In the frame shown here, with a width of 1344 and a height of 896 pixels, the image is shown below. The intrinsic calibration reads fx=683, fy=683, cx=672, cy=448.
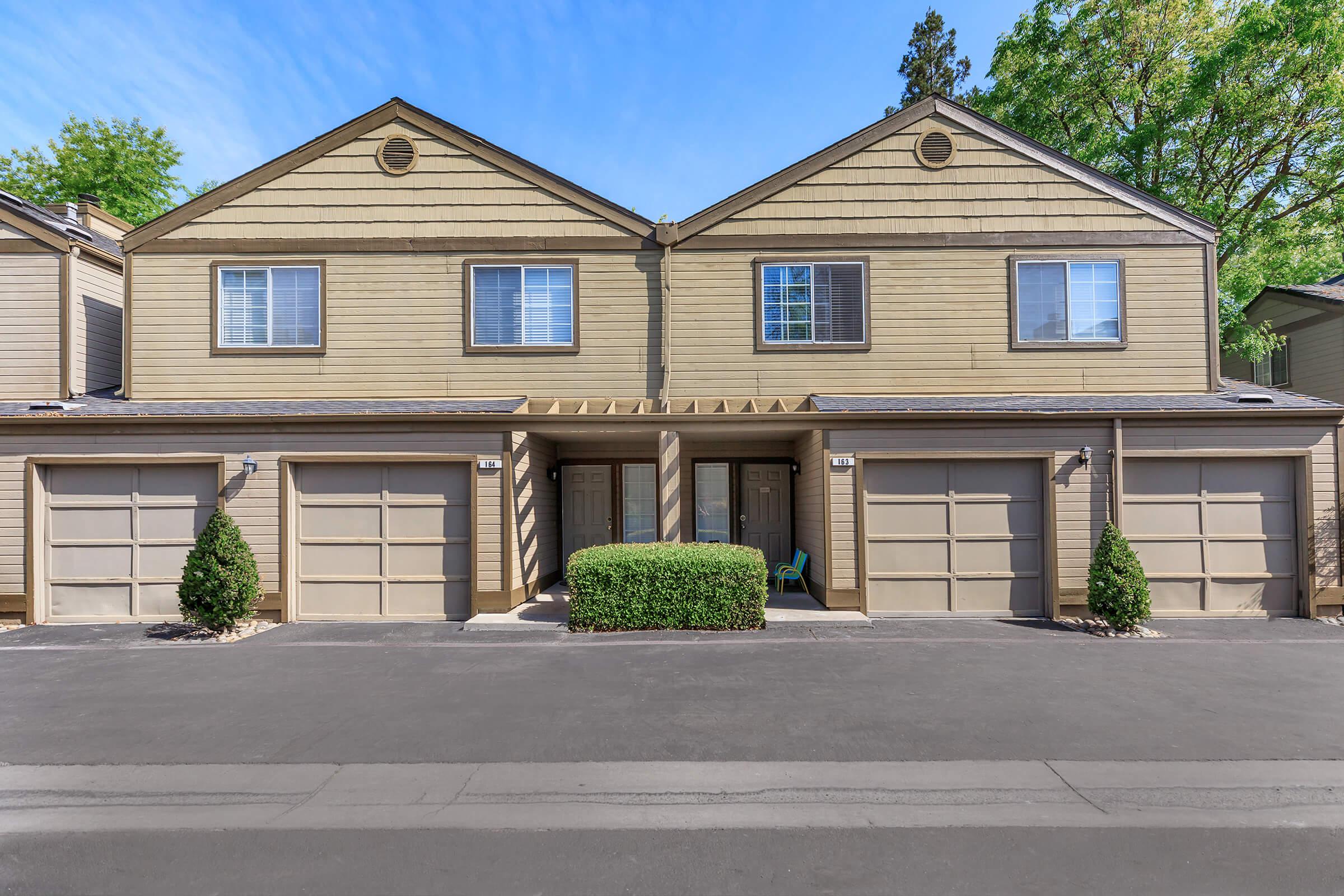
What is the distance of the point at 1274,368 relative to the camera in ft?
57.6

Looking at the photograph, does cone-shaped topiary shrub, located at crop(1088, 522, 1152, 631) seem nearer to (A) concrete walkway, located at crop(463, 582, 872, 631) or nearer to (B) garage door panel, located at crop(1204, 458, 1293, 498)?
(B) garage door panel, located at crop(1204, 458, 1293, 498)

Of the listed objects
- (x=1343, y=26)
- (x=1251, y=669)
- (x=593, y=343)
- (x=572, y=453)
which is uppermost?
(x=1343, y=26)

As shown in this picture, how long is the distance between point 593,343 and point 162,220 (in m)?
7.17

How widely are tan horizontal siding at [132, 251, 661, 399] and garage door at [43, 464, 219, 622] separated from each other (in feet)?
5.78

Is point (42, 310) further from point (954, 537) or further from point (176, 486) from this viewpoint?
point (954, 537)

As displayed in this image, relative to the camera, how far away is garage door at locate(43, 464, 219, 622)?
956 cm

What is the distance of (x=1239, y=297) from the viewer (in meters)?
17.2

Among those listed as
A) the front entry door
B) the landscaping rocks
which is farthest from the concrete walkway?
the landscaping rocks

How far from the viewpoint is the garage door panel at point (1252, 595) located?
30.9ft

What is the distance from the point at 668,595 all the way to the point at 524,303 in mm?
5295

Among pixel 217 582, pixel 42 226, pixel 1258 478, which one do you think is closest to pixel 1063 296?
pixel 1258 478

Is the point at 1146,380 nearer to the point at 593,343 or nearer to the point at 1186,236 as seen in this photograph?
the point at 1186,236

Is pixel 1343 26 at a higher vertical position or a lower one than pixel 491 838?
higher

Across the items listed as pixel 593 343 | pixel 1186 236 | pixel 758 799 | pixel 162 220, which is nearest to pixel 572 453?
pixel 593 343
